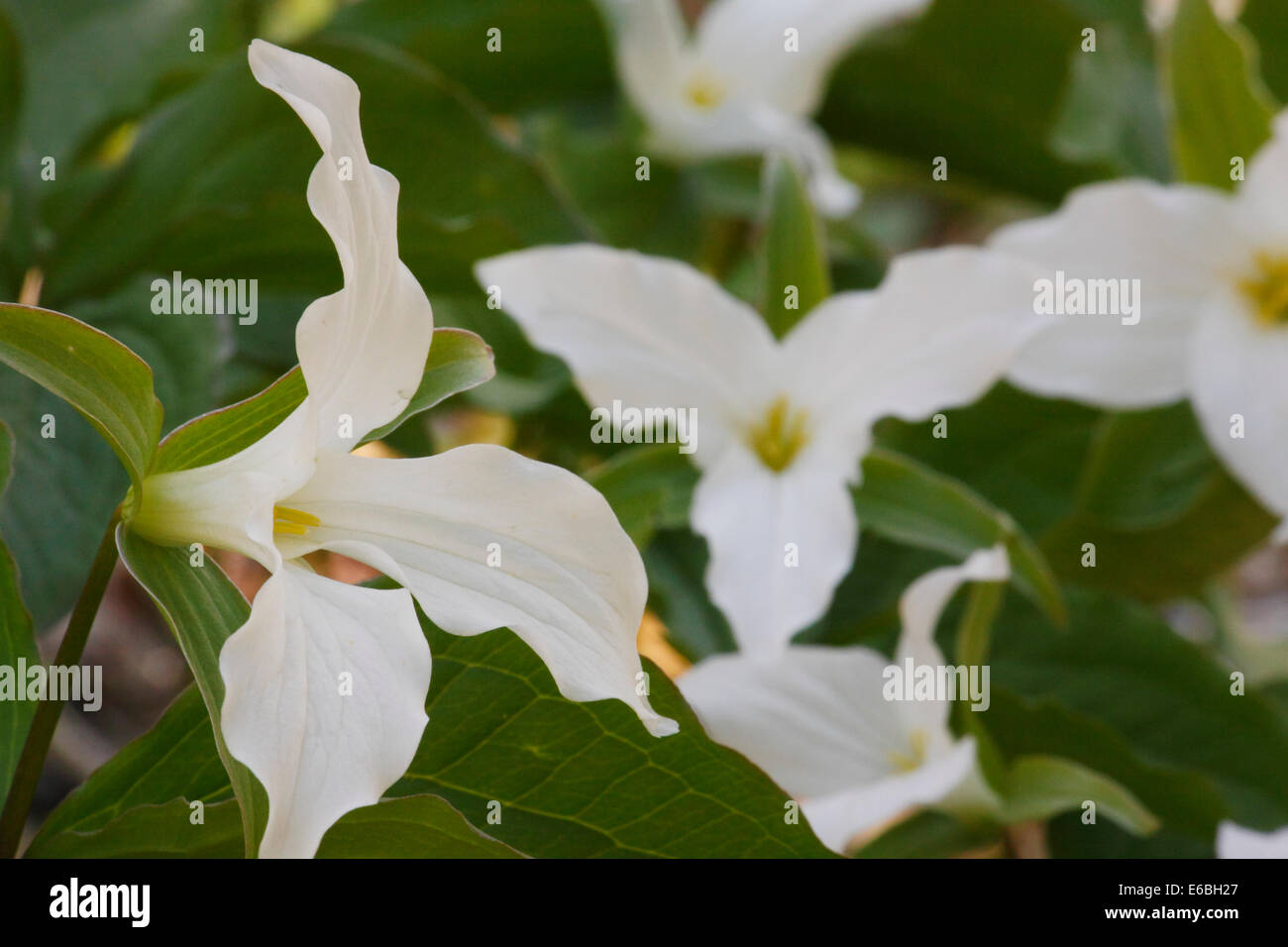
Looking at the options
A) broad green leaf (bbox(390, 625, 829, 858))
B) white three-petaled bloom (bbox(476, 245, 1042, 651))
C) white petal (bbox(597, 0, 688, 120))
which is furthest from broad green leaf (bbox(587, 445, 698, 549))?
white petal (bbox(597, 0, 688, 120))

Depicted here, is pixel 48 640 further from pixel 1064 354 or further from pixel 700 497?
pixel 1064 354

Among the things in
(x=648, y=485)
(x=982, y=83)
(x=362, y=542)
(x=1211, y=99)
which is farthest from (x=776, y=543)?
(x=982, y=83)

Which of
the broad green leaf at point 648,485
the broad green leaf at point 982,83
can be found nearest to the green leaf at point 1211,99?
the broad green leaf at point 982,83

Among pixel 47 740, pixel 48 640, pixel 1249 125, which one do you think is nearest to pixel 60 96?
pixel 48 640

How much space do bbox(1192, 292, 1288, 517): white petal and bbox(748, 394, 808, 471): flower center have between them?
0.50ft

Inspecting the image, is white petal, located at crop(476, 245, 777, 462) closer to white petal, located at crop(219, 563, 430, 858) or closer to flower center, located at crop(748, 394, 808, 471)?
flower center, located at crop(748, 394, 808, 471)

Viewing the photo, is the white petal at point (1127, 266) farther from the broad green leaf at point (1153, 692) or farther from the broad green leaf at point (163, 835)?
the broad green leaf at point (163, 835)

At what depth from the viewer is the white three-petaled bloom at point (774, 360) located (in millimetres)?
370

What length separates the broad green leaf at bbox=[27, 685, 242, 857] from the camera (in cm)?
27

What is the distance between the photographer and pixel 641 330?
0.40 meters

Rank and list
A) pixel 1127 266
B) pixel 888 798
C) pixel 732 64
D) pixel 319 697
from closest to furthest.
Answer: pixel 319 697 < pixel 888 798 < pixel 1127 266 < pixel 732 64

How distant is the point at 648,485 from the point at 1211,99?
0.91 ft

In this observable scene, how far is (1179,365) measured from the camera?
45 centimetres

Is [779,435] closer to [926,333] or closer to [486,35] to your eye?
[926,333]
